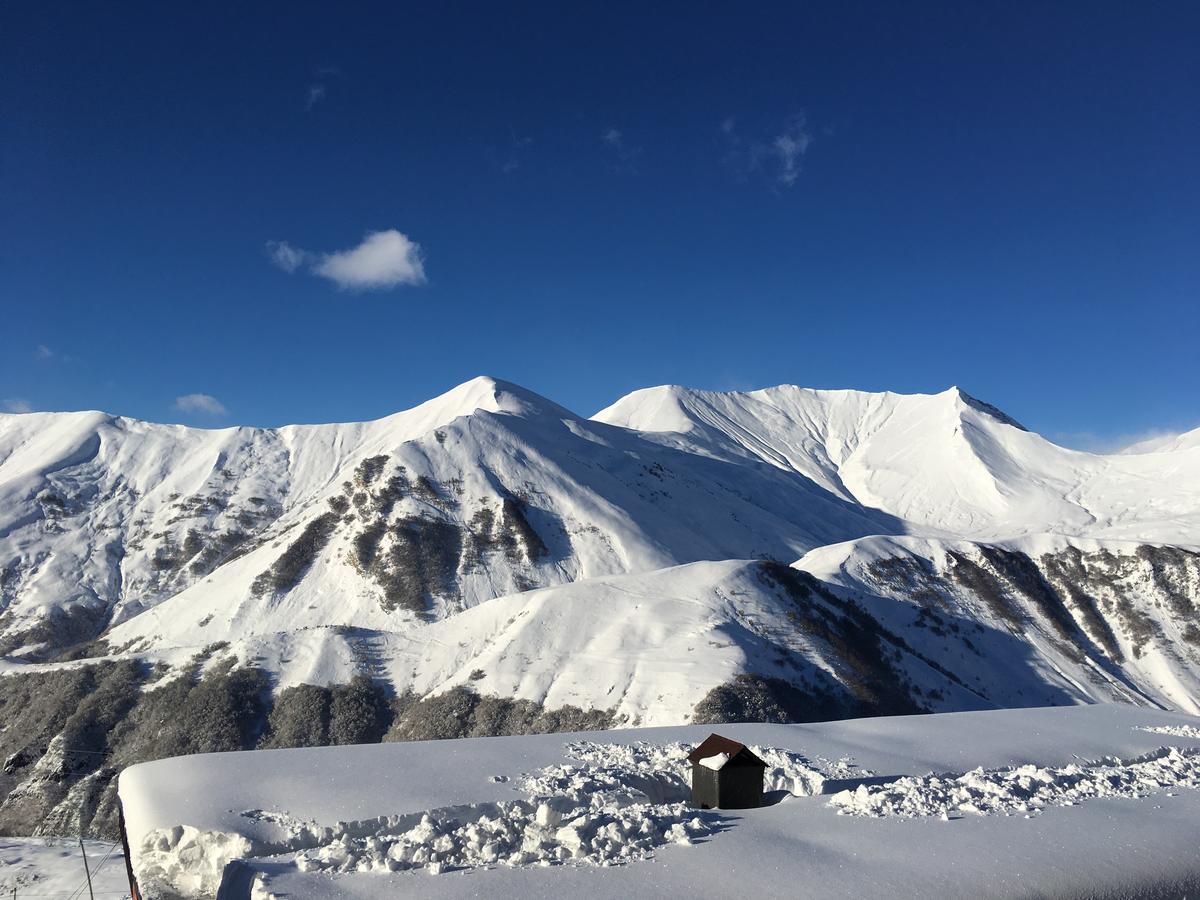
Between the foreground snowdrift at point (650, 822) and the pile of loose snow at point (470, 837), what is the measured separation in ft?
0.13

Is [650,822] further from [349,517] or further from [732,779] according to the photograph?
[349,517]

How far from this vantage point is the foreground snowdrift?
13.5m

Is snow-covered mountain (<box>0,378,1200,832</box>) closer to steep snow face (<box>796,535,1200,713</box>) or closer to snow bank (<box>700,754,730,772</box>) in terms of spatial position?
steep snow face (<box>796,535,1200,713</box>)

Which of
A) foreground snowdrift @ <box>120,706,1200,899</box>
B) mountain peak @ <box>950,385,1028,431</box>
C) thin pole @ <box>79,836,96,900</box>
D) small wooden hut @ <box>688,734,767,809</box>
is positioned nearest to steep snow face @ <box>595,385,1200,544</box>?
mountain peak @ <box>950,385,1028,431</box>

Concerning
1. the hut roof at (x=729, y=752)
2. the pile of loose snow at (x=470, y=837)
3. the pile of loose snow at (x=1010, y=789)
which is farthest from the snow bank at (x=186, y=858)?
the pile of loose snow at (x=1010, y=789)

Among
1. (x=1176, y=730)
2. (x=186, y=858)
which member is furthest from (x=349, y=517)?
(x=1176, y=730)

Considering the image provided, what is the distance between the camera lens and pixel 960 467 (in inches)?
Answer: 5856

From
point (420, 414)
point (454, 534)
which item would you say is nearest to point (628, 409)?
point (420, 414)

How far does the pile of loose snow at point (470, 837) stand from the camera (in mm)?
14016

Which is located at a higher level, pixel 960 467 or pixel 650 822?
pixel 960 467

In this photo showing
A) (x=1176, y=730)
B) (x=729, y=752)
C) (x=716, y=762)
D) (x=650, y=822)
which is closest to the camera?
(x=650, y=822)

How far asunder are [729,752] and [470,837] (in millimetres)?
6442

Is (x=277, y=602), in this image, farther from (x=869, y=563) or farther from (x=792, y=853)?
(x=792, y=853)

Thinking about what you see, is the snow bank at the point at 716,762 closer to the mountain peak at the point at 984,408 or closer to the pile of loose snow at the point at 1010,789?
the pile of loose snow at the point at 1010,789
